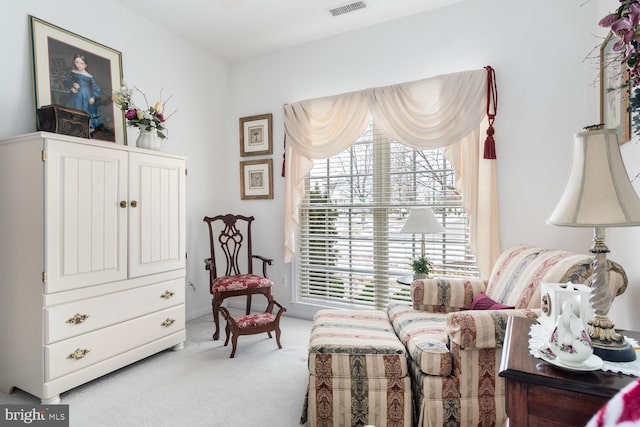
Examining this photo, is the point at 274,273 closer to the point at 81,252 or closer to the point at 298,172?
the point at 298,172

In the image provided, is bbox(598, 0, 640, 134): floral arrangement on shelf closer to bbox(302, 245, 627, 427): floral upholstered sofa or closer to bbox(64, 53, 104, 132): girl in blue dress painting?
bbox(302, 245, 627, 427): floral upholstered sofa

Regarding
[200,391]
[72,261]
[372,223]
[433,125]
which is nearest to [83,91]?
[72,261]

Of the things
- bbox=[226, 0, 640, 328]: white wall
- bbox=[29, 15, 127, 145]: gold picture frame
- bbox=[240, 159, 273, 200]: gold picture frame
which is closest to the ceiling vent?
bbox=[226, 0, 640, 328]: white wall

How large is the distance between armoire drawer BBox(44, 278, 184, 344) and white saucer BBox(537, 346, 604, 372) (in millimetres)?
2515

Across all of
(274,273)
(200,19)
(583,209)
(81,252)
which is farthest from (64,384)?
(200,19)

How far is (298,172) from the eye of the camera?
145 inches

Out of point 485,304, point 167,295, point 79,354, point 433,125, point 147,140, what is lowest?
point 79,354

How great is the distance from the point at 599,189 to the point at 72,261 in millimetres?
2708

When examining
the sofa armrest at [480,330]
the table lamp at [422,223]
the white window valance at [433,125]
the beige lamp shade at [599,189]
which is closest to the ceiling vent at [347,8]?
the white window valance at [433,125]

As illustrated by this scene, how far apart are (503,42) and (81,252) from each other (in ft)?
11.5

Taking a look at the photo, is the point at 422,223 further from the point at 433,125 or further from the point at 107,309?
the point at 107,309

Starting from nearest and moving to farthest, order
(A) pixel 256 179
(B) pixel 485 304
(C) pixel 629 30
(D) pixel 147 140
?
(C) pixel 629 30 → (B) pixel 485 304 → (D) pixel 147 140 → (A) pixel 256 179

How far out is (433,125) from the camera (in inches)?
117
